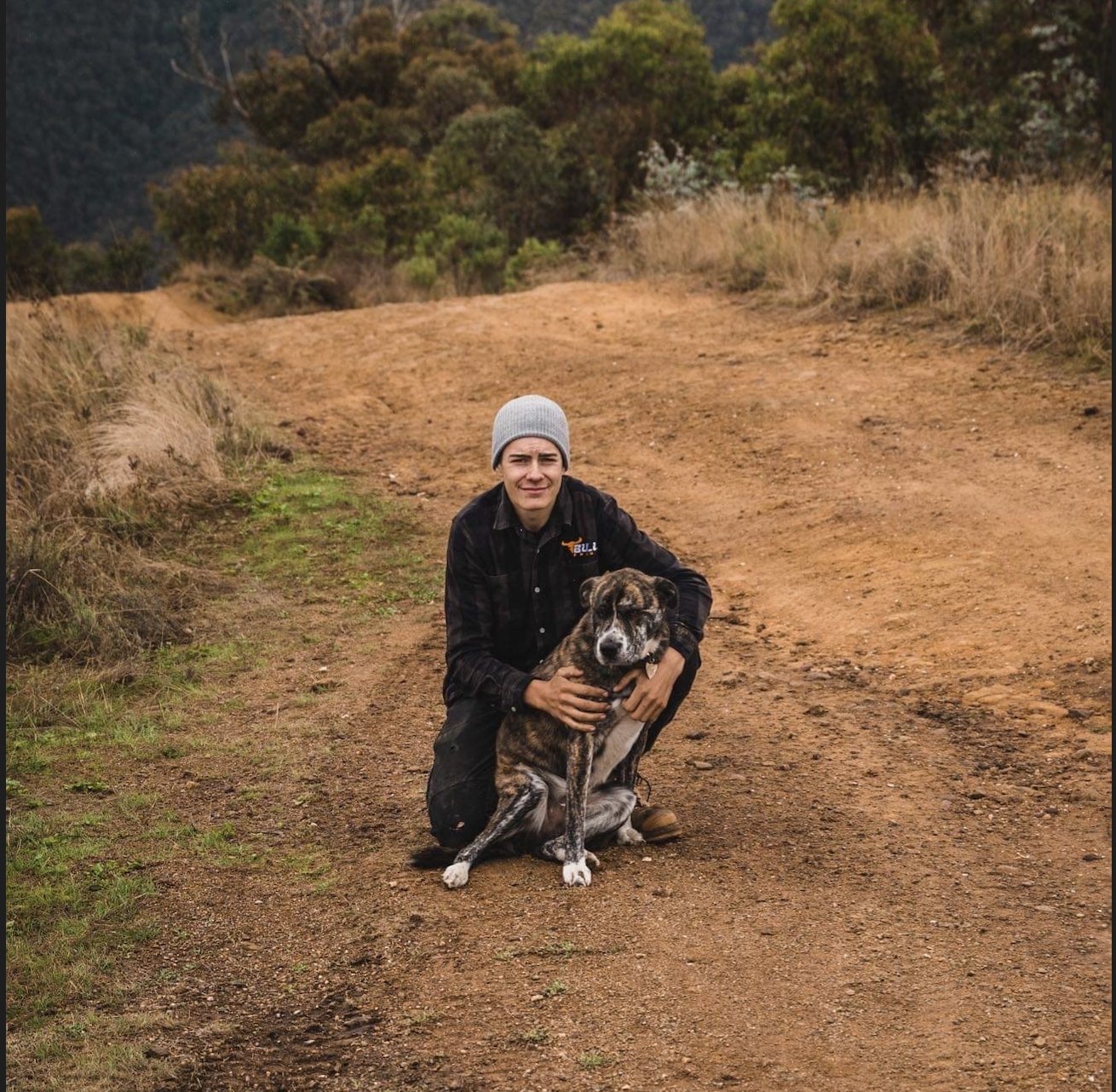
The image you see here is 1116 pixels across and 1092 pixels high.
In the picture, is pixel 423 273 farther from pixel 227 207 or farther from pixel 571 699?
pixel 571 699

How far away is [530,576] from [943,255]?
7.26 metres

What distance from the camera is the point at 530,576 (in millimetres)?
4660

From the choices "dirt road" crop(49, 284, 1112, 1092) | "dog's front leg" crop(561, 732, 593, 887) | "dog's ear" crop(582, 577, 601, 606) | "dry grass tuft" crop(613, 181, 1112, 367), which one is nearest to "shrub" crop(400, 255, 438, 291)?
"dry grass tuft" crop(613, 181, 1112, 367)

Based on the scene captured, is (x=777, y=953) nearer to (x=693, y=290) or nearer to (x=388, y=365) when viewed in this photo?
(x=388, y=365)

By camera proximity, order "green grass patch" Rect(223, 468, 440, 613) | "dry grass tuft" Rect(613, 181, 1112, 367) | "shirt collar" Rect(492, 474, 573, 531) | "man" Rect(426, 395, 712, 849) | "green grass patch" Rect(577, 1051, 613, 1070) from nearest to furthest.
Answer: "green grass patch" Rect(577, 1051, 613, 1070) < "man" Rect(426, 395, 712, 849) < "shirt collar" Rect(492, 474, 573, 531) < "green grass patch" Rect(223, 468, 440, 613) < "dry grass tuft" Rect(613, 181, 1112, 367)

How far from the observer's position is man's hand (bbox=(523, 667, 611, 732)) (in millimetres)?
4340

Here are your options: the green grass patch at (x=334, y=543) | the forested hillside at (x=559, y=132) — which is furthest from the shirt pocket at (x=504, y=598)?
the forested hillside at (x=559, y=132)

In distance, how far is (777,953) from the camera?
401 centimetres

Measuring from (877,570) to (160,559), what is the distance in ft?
13.8

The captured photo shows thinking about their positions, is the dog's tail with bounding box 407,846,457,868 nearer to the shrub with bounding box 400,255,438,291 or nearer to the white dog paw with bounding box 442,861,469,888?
the white dog paw with bounding box 442,861,469,888

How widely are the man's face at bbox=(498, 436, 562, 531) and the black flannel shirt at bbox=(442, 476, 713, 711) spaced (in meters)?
0.13

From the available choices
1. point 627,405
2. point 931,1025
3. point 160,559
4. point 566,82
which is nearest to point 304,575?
point 160,559

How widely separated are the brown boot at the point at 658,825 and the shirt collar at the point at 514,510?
1055mm

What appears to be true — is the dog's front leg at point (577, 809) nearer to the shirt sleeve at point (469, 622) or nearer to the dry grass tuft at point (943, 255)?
the shirt sleeve at point (469, 622)
